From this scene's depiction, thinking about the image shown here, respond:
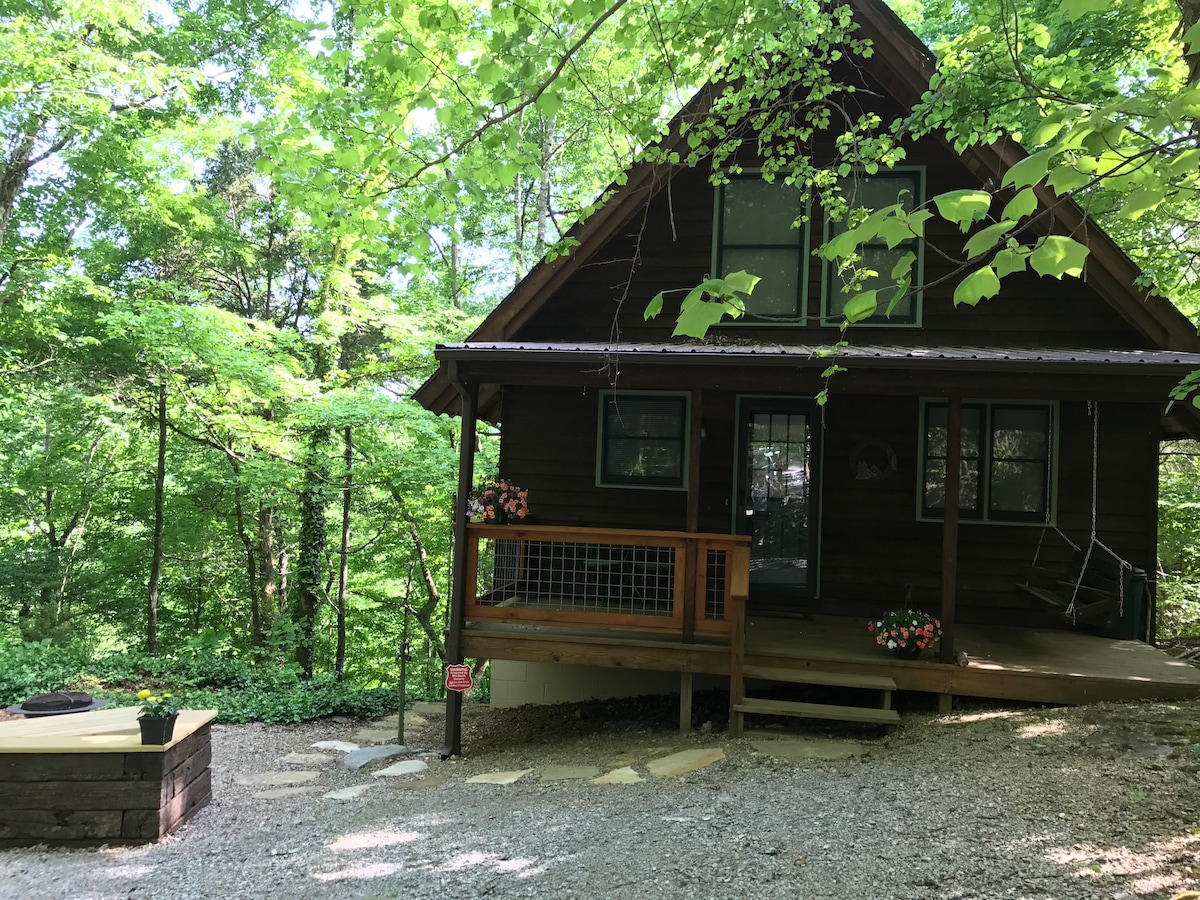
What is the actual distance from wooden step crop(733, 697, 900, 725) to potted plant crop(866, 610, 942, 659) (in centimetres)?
59

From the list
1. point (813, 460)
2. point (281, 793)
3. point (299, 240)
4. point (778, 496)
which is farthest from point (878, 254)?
point (299, 240)

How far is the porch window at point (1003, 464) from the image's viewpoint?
7.89 meters

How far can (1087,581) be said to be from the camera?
24.6ft

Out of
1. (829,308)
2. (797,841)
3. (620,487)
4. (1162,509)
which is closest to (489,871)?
(797,841)

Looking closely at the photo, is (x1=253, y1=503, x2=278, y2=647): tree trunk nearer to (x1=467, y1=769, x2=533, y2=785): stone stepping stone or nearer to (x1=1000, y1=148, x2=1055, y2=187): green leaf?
(x1=467, y1=769, x2=533, y2=785): stone stepping stone

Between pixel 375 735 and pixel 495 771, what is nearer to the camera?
pixel 495 771

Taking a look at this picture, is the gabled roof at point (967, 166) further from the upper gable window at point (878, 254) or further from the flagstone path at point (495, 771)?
the flagstone path at point (495, 771)

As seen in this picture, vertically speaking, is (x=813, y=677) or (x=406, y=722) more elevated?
(x=813, y=677)

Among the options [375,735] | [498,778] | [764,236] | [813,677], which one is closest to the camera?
[498,778]

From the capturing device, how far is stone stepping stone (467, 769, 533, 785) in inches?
226

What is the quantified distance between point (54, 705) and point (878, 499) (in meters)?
8.35

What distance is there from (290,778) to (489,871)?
3.49 m

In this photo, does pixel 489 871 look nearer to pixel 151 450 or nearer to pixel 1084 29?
pixel 1084 29

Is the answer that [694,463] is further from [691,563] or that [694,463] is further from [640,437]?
[640,437]
